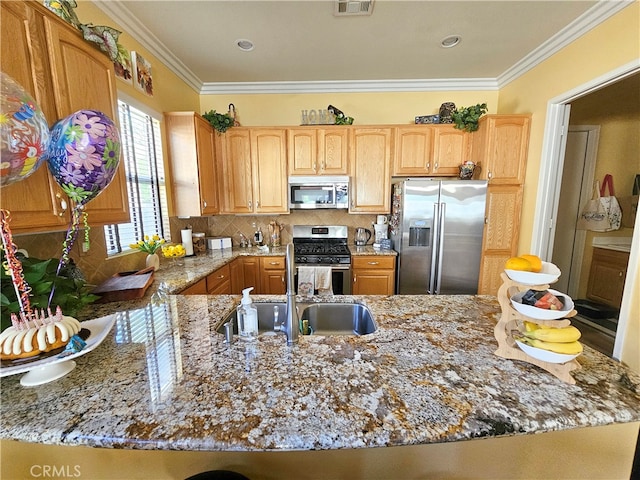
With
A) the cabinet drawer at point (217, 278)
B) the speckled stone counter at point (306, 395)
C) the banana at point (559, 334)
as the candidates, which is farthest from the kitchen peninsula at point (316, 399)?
the cabinet drawer at point (217, 278)

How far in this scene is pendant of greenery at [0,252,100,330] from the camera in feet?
2.68

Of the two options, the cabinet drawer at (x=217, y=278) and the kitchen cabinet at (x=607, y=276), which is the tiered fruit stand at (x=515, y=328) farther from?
the kitchen cabinet at (x=607, y=276)

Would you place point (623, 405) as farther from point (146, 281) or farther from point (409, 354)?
point (146, 281)

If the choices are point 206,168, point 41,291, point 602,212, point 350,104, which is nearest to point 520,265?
point 41,291

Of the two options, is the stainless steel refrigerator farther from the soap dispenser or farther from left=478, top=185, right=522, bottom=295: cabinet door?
the soap dispenser

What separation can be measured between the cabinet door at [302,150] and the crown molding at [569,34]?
2241 mm

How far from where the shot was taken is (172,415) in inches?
24.6

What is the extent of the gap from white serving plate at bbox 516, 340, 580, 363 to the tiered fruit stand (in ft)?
0.10

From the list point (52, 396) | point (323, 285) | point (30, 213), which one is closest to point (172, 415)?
point (52, 396)

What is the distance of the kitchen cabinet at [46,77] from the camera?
3.13 ft

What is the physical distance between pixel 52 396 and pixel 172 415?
14.7 inches

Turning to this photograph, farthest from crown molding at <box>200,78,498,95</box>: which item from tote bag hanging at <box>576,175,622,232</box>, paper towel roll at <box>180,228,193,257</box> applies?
tote bag hanging at <box>576,175,622,232</box>

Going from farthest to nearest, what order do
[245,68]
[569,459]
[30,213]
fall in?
[245,68]
[30,213]
[569,459]

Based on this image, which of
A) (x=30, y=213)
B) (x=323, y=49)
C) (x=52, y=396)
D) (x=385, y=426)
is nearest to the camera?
(x=385, y=426)
